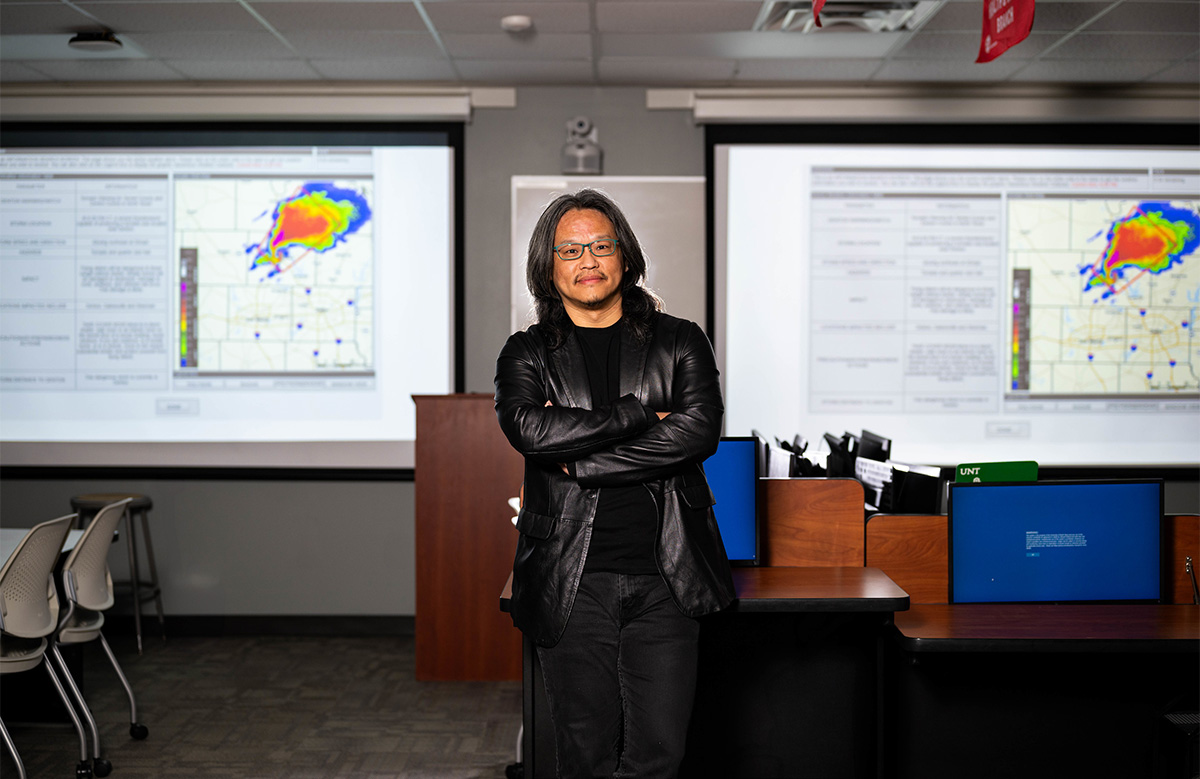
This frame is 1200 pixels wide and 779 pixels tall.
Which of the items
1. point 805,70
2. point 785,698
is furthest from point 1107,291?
point 785,698

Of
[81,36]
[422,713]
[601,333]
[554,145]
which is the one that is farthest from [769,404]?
[81,36]

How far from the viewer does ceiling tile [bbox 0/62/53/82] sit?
4.41m

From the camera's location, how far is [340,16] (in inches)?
149

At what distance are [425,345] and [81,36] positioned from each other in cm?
207

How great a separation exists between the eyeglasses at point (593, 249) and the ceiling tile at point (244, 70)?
3181 millimetres

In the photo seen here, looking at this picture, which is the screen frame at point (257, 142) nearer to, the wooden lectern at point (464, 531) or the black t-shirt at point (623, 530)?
the wooden lectern at point (464, 531)

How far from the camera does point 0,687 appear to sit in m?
3.34

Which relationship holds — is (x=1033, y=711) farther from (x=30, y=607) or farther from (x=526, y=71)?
(x=526, y=71)

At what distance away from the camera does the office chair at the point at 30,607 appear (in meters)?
2.70

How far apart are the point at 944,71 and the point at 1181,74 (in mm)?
1214

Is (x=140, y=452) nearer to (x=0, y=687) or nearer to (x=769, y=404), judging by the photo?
(x=0, y=687)

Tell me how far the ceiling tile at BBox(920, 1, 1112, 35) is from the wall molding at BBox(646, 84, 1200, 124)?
741mm

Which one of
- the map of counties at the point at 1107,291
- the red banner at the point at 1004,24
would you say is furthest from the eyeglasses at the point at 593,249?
the map of counties at the point at 1107,291

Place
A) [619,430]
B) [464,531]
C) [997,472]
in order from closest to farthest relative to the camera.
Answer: [619,430] → [997,472] → [464,531]
